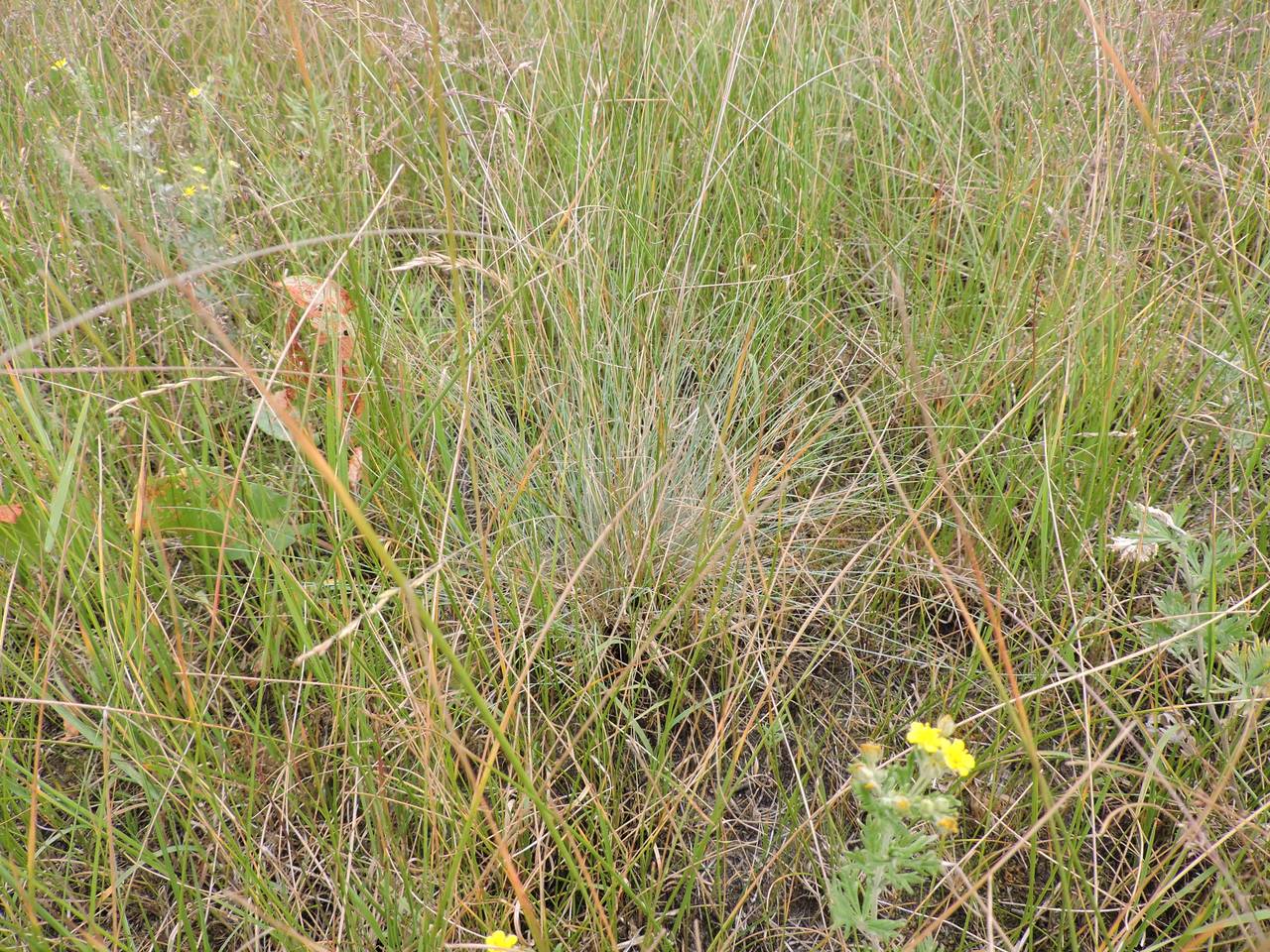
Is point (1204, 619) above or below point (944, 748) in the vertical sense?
below

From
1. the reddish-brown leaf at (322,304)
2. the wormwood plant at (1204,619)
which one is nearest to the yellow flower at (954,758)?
the wormwood plant at (1204,619)

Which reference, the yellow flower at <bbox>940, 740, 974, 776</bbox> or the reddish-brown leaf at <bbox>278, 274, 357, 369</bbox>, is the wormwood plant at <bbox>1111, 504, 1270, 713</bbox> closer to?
the yellow flower at <bbox>940, 740, 974, 776</bbox>

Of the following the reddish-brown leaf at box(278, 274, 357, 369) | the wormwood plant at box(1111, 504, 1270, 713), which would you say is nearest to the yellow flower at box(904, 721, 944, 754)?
the wormwood plant at box(1111, 504, 1270, 713)

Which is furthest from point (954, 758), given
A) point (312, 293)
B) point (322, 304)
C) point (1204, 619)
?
point (312, 293)

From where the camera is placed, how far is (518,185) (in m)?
1.55

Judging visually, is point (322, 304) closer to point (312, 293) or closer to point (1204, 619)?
point (312, 293)

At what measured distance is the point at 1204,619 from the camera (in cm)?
111

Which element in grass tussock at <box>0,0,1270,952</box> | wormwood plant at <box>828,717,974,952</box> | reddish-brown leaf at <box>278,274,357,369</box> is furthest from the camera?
reddish-brown leaf at <box>278,274,357,369</box>

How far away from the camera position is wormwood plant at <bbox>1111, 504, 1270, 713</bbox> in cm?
103

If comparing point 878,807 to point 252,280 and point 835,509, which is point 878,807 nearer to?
point 835,509

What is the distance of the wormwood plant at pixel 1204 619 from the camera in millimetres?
1027

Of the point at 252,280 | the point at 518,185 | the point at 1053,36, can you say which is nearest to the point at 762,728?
the point at 518,185

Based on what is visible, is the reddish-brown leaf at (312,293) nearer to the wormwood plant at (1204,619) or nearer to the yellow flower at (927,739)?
the yellow flower at (927,739)

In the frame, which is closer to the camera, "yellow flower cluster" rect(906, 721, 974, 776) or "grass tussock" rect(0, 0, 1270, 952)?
"yellow flower cluster" rect(906, 721, 974, 776)
